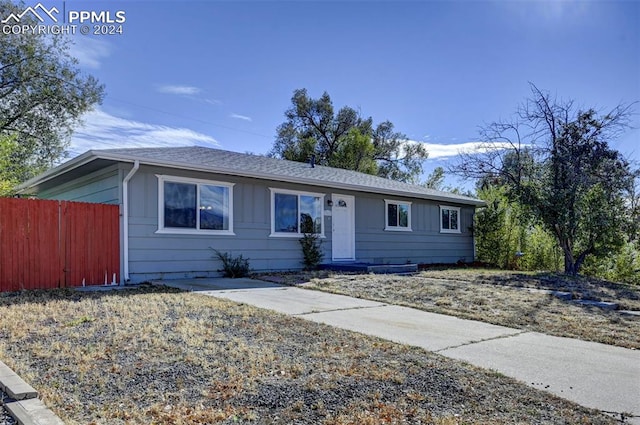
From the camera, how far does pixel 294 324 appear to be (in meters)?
5.29

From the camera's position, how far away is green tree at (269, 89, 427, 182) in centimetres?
3166

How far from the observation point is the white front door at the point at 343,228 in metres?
13.2

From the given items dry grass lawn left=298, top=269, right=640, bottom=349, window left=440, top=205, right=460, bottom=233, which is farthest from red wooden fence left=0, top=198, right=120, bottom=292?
window left=440, top=205, right=460, bottom=233

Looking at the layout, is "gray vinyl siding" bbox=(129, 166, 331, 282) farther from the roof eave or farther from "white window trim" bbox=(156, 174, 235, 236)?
the roof eave

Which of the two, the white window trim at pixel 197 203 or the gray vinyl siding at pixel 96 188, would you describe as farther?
the white window trim at pixel 197 203

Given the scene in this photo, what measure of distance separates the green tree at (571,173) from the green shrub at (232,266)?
7.93 m

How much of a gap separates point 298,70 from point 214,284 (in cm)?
1077

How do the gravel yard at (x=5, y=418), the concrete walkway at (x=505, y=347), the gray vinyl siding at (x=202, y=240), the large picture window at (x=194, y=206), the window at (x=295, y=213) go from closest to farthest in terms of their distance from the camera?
the gravel yard at (x=5, y=418) → the concrete walkway at (x=505, y=347) → the gray vinyl siding at (x=202, y=240) → the large picture window at (x=194, y=206) → the window at (x=295, y=213)

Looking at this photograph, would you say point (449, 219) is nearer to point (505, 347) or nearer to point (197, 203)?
point (197, 203)

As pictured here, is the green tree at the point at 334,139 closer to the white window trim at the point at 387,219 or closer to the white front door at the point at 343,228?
the white window trim at the point at 387,219

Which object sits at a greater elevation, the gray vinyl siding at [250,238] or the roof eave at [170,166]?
the roof eave at [170,166]

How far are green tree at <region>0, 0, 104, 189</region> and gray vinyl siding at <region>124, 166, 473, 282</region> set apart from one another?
1135 cm

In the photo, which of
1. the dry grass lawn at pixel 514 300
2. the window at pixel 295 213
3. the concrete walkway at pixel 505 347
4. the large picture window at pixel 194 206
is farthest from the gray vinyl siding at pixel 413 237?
the concrete walkway at pixel 505 347

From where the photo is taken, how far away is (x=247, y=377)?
132 inches
